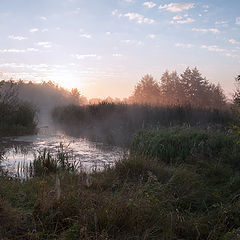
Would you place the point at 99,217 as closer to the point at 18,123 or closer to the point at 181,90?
the point at 18,123

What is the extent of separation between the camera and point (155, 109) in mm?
15180

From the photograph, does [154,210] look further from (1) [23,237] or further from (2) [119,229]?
(1) [23,237]

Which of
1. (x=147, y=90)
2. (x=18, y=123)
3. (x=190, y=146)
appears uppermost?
(x=147, y=90)

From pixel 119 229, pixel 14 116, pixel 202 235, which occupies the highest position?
pixel 14 116

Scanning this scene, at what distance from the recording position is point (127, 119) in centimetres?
1562

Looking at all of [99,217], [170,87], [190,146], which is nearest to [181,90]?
[170,87]

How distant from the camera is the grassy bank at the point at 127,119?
42.7 ft

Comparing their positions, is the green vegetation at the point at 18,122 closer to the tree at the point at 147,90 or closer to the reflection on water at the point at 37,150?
the reflection on water at the point at 37,150

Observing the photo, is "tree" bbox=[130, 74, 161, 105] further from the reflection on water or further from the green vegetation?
the reflection on water

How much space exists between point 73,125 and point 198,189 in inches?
579

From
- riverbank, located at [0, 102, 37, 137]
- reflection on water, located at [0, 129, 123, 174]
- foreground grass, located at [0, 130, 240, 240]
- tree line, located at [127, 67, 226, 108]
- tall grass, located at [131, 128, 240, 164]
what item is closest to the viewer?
foreground grass, located at [0, 130, 240, 240]

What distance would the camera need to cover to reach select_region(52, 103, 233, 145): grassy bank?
42.7 ft

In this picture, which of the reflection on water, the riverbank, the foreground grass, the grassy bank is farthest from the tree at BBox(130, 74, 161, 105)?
the foreground grass

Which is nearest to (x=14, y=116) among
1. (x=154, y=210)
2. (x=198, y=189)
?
(x=198, y=189)
